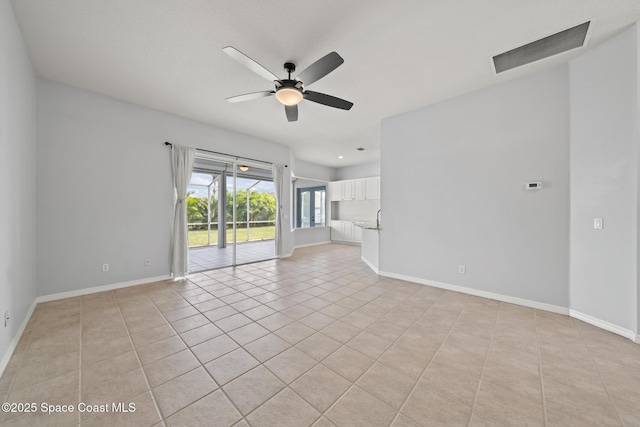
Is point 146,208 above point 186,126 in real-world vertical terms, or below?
below

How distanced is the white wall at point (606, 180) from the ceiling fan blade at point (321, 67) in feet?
9.43

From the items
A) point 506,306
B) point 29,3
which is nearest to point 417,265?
point 506,306

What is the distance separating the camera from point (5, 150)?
1.99 metres

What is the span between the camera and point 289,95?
2.63m

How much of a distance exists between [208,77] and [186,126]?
5.78ft

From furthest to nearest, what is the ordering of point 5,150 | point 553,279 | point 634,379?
point 553,279 → point 5,150 → point 634,379

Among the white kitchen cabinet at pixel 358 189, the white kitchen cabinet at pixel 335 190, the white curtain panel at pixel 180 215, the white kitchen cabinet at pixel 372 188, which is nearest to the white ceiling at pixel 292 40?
the white curtain panel at pixel 180 215

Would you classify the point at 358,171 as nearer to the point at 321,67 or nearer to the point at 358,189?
the point at 358,189

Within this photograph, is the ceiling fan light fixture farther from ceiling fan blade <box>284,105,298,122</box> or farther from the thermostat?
the thermostat

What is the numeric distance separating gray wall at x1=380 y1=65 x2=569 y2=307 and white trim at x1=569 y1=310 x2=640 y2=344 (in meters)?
0.15

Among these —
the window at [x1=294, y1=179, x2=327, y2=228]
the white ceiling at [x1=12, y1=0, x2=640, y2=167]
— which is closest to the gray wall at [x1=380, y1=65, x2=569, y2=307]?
the white ceiling at [x1=12, y1=0, x2=640, y2=167]

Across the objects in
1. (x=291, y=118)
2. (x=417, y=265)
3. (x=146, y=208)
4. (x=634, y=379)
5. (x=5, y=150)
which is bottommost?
(x=634, y=379)

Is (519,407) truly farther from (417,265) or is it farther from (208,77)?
(208,77)

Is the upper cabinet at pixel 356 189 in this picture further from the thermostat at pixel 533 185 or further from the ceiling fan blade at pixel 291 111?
the ceiling fan blade at pixel 291 111
